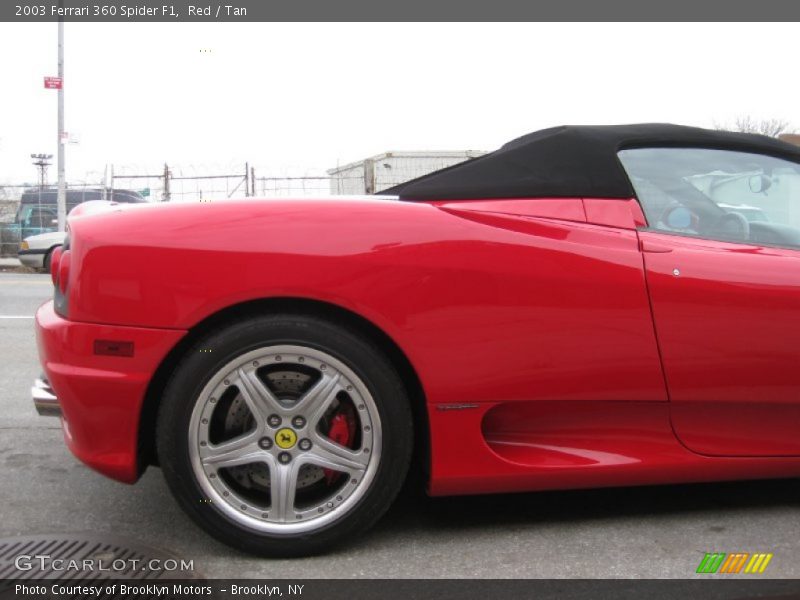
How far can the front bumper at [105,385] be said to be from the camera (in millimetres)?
2230

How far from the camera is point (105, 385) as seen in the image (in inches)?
88.0

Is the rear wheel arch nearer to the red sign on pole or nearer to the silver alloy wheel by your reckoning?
the silver alloy wheel

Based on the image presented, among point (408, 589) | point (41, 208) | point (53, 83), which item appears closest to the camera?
point (408, 589)

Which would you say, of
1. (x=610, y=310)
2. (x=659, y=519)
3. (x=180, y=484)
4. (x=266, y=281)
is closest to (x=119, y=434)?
(x=180, y=484)

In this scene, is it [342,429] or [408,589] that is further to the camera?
[342,429]

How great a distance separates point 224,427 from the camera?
2322mm

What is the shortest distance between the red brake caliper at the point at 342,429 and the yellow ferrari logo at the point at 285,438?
4.4 inches

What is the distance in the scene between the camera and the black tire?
2221mm

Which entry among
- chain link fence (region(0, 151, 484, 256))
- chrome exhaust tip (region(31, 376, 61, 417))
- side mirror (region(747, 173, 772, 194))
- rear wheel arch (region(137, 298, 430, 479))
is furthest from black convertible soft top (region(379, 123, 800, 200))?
chain link fence (region(0, 151, 484, 256))

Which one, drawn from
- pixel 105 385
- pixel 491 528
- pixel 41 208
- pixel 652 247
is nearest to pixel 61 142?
pixel 41 208

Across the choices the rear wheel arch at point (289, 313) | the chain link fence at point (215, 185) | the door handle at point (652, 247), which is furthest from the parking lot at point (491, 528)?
the chain link fence at point (215, 185)

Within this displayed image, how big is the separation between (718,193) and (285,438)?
1745mm

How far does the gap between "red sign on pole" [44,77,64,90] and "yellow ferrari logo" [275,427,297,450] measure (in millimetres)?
16201

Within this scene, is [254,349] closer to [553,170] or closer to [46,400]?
[46,400]
